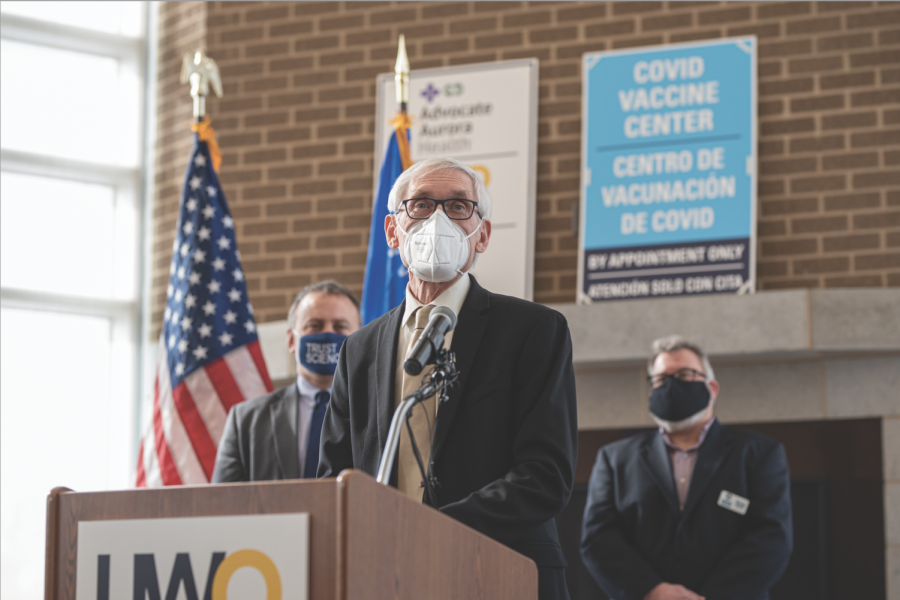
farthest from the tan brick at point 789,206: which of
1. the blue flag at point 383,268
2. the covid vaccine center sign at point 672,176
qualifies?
the blue flag at point 383,268

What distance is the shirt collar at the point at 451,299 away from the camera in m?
2.09

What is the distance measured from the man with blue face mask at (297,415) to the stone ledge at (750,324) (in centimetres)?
207

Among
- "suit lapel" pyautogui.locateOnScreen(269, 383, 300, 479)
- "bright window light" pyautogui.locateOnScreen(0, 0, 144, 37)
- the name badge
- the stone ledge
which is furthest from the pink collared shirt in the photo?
"bright window light" pyautogui.locateOnScreen(0, 0, 144, 37)

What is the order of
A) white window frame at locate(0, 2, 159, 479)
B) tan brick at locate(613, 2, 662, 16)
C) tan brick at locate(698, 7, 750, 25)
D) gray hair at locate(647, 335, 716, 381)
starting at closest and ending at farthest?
gray hair at locate(647, 335, 716, 381) → tan brick at locate(698, 7, 750, 25) → tan brick at locate(613, 2, 662, 16) → white window frame at locate(0, 2, 159, 479)

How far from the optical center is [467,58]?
6137 millimetres

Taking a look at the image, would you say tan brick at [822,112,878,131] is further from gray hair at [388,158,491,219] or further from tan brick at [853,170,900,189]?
gray hair at [388,158,491,219]

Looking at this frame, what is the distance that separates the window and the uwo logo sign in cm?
496

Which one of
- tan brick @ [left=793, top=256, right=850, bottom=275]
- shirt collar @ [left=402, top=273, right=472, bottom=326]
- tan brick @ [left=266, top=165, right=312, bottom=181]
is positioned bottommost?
shirt collar @ [left=402, top=273, right=472, bottom=326]

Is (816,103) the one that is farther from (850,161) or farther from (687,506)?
(687,506)

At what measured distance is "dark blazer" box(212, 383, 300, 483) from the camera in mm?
3365

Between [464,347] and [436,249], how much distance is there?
0.20 m

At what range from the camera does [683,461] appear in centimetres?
412

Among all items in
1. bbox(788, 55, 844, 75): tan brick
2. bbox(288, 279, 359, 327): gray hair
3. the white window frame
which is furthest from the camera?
the white window frame

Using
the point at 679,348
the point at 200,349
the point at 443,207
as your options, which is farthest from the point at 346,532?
the point at 200,349
